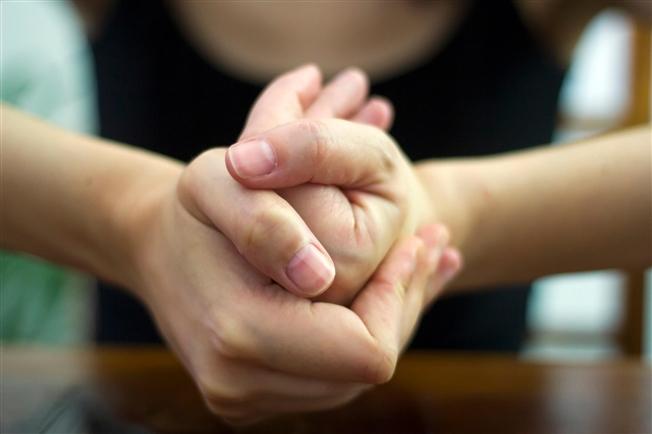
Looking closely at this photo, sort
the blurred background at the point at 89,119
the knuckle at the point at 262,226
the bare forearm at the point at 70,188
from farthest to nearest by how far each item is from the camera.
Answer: the blurred background at the point at 89,119
the bare forearm at the point at 70,188
the knuckle at the point at 262,226

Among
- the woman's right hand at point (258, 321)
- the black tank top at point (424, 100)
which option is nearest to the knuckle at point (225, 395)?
the woman's right hand at point (258, 321)

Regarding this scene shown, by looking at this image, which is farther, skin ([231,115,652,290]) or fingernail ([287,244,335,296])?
Result: skin ([231,115,652,290])

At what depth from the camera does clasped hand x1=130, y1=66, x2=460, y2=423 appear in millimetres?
283

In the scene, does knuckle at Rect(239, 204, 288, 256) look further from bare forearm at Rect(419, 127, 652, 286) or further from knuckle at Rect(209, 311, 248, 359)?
bare forearm at Rect(419, 127, 652, 286)

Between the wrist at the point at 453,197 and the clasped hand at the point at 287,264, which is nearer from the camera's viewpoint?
the clasped hand at the point at 287,264

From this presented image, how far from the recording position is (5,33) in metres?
1.32

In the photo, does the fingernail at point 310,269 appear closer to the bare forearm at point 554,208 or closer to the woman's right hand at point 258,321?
the woman's right hand at point 258,321

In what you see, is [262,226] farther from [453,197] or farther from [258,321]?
[453,197]

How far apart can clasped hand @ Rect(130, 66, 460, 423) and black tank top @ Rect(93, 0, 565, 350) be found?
32 cm

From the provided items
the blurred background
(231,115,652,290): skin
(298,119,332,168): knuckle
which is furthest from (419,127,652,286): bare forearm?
the blurred background

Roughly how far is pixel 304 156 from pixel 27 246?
0.21m

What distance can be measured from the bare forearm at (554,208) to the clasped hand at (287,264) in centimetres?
8

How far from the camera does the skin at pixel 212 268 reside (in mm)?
286

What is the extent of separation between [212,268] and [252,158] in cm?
5
